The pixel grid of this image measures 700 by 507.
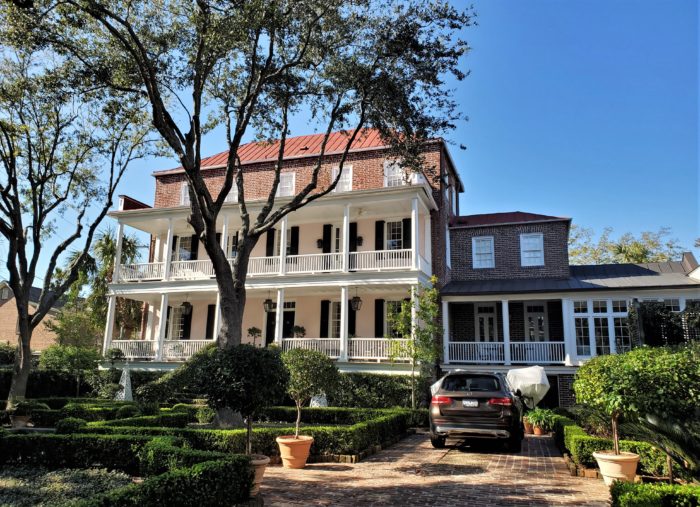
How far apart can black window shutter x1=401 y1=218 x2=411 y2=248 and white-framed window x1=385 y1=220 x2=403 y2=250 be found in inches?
8.2

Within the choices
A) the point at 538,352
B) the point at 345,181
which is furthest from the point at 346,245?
the point at 538,352

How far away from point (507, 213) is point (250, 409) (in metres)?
18.9

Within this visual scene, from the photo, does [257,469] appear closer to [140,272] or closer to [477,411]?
[477,411]

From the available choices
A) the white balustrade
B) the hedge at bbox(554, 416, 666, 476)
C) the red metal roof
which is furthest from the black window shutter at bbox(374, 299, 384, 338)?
the hedge at bbox(554, 416, 666, 476)

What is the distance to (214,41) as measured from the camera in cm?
1137

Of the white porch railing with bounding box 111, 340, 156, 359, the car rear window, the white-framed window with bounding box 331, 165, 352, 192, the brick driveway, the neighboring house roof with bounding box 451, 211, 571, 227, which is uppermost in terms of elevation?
the white-framed window with bounding box 331, 165, 352, 192

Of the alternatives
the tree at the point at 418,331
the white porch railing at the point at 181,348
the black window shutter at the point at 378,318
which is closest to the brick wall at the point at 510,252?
the black window shutter at the point at 378,318

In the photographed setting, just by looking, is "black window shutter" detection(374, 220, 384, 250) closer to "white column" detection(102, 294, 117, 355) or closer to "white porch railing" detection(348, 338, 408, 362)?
"white porch railing" detection(348, 338, 408, 362)

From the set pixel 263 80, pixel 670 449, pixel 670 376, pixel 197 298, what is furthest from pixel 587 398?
pixel 197 298

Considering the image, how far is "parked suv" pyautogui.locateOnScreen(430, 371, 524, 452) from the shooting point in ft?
32.5

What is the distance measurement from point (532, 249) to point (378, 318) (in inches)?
285

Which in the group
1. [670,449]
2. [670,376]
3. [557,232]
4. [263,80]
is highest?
[263,80]

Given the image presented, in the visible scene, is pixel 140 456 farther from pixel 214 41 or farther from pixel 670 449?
pixel 214 41

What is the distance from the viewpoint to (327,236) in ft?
73.6
